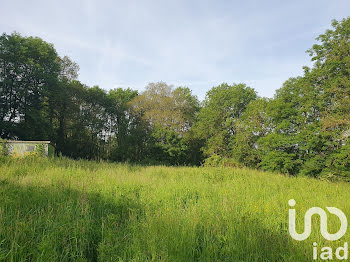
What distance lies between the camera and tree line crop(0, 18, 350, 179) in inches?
539

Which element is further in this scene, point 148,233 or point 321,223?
point 321,223

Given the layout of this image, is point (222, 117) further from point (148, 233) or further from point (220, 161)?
point (148, 233)

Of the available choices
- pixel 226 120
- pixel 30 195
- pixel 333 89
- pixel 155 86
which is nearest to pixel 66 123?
pixel 155 86

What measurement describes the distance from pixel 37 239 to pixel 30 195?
2.37 metres

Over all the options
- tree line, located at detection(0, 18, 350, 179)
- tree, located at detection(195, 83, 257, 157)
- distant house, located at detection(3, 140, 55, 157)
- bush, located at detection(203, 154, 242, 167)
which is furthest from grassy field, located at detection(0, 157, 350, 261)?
tree, located at detection(195, 83, 257, 157)

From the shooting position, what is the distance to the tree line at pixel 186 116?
13688mm

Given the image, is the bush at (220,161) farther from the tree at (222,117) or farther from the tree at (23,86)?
the tree at (23,86)

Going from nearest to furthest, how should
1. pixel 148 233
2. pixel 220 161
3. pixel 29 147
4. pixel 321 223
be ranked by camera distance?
pixel 148 233, pixel 321 223, pixel 29 147, pixel 220 161

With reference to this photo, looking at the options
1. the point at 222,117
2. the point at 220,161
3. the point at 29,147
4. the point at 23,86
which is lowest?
the point at 220,161

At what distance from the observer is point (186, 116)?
27422mm

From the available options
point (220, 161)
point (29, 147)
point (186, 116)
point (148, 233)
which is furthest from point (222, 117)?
point (148, 233)

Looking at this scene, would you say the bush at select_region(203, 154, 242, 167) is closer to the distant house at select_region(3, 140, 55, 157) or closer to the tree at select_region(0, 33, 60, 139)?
the distant house at select_region(3, 140, 55, 157)

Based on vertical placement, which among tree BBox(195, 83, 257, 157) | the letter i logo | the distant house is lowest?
the letter i logo

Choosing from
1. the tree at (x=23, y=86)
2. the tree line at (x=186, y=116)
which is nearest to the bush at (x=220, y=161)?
the tree line at (x=186, y=116)
